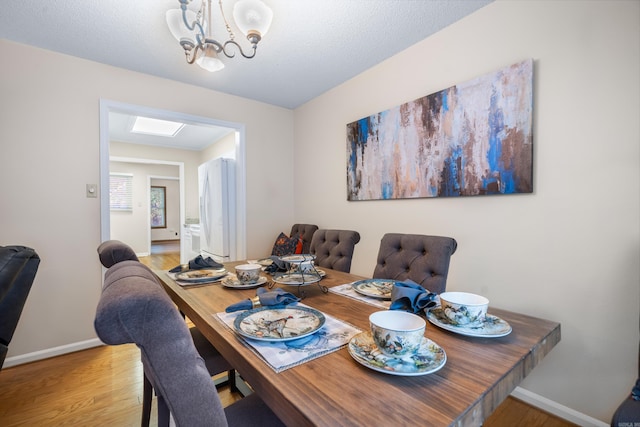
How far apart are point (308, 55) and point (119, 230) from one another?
6.50 meters

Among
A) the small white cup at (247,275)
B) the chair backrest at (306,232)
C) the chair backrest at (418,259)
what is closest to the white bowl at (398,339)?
the chair backrest at (418,259)

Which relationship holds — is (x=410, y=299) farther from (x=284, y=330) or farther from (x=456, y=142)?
(x=456, y=142)

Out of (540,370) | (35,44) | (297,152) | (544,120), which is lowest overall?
(540,370)

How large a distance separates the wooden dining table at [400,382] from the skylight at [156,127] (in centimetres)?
401

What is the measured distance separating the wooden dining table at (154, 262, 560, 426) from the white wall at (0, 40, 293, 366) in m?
2.14

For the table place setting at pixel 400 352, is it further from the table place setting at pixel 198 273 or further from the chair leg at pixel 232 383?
the chair leg at pixel 232 383

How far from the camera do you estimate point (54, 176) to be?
2.17 m

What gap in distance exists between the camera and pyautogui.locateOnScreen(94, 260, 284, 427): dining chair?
1.47 feet

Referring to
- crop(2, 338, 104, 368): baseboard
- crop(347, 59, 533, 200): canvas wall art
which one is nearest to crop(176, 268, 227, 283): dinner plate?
crop(347, 59, 533, 200): canvas wall art

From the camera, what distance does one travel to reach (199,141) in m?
5.04

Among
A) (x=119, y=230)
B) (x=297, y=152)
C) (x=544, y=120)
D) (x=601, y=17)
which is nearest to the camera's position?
(x=601, y=17)

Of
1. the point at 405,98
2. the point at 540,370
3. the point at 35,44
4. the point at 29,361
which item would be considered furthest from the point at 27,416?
the point at 405,98

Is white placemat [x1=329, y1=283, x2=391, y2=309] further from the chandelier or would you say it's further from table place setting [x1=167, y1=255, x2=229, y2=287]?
the chandelier

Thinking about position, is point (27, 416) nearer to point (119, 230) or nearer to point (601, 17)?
point (601, 17)
